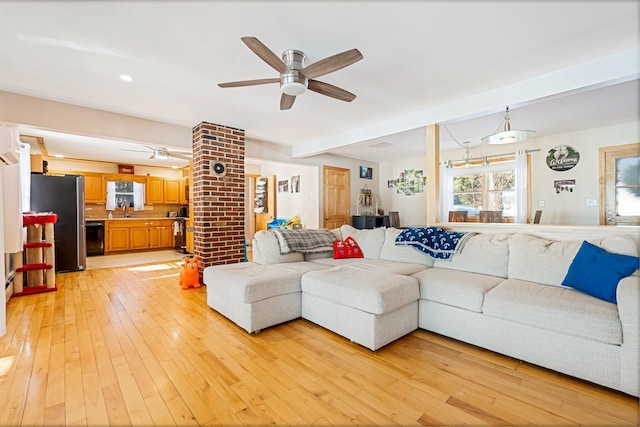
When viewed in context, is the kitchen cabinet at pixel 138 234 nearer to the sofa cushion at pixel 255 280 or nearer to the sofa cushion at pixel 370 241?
the sofa cushion at pixel 255 280

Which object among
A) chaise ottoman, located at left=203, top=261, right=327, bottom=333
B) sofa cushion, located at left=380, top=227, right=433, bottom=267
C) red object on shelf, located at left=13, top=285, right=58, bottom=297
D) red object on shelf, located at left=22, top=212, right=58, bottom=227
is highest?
red object on shelf, located at left=22, top=212, right=58, bottom=227

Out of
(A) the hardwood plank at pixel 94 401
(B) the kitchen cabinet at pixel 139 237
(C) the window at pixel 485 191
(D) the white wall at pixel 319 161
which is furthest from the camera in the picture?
(B) the kitchen cabinet at pixel 139 237

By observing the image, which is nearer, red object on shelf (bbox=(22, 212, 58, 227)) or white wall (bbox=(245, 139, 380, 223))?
red object on shelf (bbox=(22, 212, 58, 227))

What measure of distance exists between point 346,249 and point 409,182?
4418mm

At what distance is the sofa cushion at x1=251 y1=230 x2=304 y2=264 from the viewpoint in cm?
340

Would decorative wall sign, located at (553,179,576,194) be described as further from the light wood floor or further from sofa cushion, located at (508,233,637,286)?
the light wood floor

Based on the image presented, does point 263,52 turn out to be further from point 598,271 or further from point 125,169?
point 125,169

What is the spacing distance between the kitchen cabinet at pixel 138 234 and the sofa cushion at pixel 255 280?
5.54 meters

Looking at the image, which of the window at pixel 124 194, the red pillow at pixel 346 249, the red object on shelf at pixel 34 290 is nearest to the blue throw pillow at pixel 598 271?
the red pillow at pixel 346 249

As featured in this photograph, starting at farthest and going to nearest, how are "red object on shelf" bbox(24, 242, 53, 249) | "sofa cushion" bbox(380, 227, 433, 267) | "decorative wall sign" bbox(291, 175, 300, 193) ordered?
"decorative wall sign" bbox(291, 175, 300, 193), "red object on shelf" bbox(24, 242, 53, 249), "sofa cushion" bbox(380, 227, 433, 267)

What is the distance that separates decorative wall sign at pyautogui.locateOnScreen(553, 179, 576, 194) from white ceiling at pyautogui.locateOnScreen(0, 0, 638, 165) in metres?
1.26

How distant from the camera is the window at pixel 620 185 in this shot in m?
4.51

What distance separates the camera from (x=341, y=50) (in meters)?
2.36

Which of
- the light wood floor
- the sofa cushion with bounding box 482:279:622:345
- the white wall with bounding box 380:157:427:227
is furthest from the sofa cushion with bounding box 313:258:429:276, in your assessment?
the white wall with bounding box 380:157:427:227
